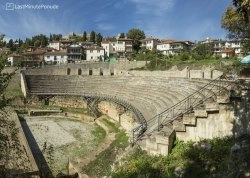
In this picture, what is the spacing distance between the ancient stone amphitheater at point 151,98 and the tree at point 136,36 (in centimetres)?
5626

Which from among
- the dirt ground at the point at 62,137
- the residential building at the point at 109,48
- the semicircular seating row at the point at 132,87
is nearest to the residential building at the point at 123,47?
the residential building at the point at 109,48

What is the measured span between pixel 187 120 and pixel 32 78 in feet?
113

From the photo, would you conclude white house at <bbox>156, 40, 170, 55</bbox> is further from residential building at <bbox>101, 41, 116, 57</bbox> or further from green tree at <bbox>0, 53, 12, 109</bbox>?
green tree at <bbox>0, 53, 12, 109</bbox>

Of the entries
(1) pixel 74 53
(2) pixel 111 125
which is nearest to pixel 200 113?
(2) pixel 111 125

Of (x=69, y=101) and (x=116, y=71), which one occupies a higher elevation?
(x=116, y=71)

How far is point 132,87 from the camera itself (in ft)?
111

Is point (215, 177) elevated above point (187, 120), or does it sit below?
below

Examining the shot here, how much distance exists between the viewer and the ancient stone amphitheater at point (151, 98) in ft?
42.1

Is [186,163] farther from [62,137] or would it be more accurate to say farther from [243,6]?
[62,137]

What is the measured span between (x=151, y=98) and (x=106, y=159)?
9598 millimetres

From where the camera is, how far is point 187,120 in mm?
13164

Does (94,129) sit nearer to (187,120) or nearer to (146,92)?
(146,92)

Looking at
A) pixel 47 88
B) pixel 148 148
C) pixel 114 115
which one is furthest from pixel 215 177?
pixel 47 88

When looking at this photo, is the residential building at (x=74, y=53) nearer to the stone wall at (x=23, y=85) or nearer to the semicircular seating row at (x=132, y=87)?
the semicircular seating row at (x=132, y=87)
